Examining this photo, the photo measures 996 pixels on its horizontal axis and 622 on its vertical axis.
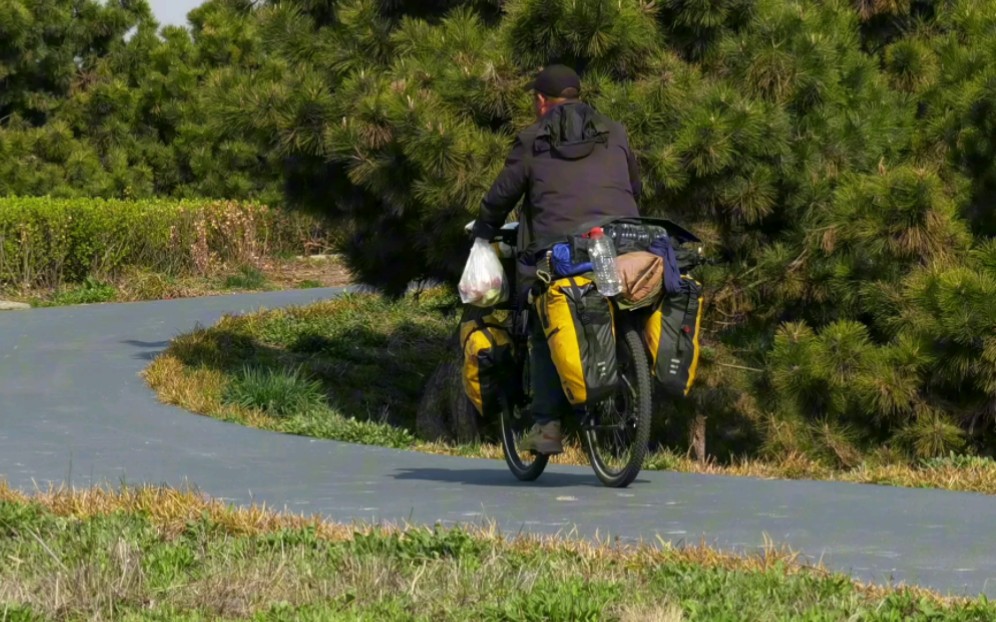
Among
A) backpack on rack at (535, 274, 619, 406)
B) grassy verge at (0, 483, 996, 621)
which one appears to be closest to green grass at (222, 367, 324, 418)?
backpack on rack at (535, 274, 619, 406)

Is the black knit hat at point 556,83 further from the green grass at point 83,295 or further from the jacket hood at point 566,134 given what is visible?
the green grass at point 83,295

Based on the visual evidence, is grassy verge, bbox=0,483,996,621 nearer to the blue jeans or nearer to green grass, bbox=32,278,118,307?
the blue jeans

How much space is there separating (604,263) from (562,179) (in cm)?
58

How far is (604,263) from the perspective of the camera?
761 cm

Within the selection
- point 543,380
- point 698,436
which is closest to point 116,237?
point 698,436

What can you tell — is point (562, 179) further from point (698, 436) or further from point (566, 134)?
point (698, 436)

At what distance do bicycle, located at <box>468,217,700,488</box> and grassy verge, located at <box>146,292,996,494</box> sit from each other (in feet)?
3.07

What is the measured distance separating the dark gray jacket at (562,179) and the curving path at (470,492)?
127 cm

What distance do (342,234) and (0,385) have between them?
12.7ft

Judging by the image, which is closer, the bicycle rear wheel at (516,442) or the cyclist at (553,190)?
the cyclist at (553,190)

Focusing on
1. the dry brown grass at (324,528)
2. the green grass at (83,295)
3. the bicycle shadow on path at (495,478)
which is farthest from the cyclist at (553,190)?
the green grass at (83,295)

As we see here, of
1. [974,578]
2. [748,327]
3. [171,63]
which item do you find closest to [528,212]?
[974,578]

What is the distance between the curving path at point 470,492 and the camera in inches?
250

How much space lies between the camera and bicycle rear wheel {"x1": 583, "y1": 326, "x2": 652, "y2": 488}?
7742 mm
